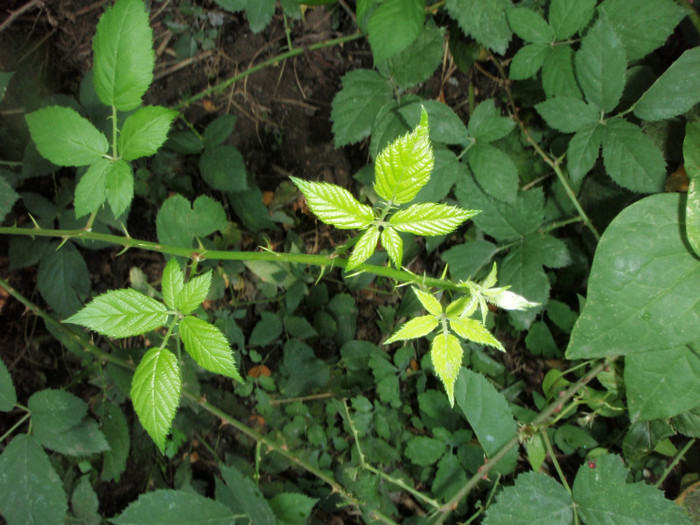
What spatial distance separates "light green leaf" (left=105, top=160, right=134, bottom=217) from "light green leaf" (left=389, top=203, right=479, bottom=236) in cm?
81

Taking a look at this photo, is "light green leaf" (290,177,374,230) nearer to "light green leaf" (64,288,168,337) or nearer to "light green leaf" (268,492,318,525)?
"light green leaf" (64,288,168,337)

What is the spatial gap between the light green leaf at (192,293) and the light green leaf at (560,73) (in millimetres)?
1391

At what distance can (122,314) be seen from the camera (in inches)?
43.9

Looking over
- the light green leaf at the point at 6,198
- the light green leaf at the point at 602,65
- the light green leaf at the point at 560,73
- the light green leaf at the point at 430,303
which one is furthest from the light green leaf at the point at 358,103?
the light green leaf at the point at 6,198

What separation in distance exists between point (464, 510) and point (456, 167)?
4.66 feet

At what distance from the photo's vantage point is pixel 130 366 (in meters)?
1.89

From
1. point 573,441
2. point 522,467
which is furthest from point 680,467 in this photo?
point 522,467

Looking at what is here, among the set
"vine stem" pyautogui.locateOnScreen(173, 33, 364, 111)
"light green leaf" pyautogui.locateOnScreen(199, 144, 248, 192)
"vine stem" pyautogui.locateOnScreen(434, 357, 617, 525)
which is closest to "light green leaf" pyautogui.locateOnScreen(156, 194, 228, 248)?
"light green leaf" pyautogui.locateOnScreen(199, 144, 248, 192)

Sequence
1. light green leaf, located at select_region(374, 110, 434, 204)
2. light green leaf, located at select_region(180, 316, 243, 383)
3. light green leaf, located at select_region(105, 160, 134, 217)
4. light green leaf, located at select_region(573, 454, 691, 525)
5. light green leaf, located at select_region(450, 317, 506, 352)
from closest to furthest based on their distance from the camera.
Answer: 1. light green leaf, located at select_region(374, 110, 434, 204)
2. light green leaf, located at select_region(450, 317, 506, 352)
3. light green leaf, located at select_region(180, 316, 243, 383)
4. light green leaf, located at select_region(105, 160, 134, 217)
5. light green leaf, located at select_region(573, 454, 691, 525)

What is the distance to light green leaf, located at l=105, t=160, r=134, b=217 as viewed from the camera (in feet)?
4.27

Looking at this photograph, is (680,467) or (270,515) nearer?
(270,515)

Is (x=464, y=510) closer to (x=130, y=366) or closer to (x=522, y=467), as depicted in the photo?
(x=522, y=467)

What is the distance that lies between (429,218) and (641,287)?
0.86 metres

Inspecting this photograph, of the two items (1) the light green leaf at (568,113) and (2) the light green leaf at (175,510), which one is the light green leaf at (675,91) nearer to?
(1) the light green leaf at (568,113)
